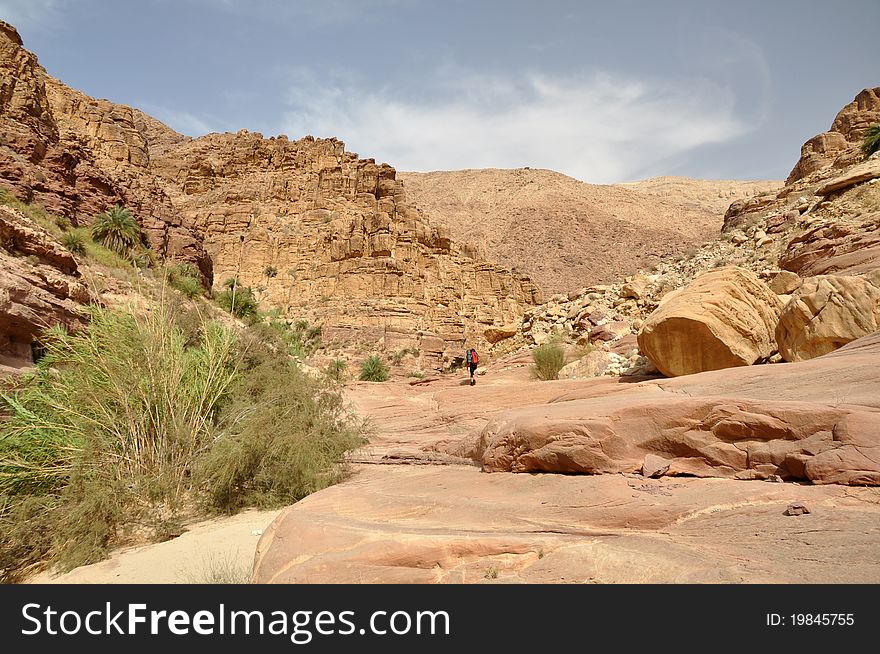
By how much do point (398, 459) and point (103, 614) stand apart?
5.51m

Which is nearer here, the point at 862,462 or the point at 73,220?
the point at 862,462

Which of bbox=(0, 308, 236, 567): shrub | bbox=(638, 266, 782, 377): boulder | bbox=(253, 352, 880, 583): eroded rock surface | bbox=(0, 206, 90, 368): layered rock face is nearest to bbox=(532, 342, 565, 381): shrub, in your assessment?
bbox=(638, 266, 782, 377): boulder

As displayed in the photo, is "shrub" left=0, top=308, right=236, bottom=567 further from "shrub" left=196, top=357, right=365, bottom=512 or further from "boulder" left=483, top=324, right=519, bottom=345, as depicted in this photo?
"boulder" left=483, top=324, right=519, bottom=345

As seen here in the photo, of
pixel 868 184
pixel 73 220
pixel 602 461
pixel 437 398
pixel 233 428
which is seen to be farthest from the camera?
pixel 73 220

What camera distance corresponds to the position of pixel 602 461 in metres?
5.32

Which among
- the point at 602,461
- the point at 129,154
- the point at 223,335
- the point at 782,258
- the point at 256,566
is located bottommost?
the point at 256,566

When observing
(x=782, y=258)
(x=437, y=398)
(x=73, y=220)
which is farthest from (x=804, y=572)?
(x=73, y=220)

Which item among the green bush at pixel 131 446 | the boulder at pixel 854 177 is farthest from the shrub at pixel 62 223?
the boulder at pixel 854 177

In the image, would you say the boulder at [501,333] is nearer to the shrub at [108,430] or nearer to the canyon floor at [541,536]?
the shrub at [108,430]

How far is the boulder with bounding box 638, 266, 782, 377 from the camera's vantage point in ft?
28.6

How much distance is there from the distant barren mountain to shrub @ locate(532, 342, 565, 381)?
4690 centimetres

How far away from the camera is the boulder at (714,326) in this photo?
8.72 m

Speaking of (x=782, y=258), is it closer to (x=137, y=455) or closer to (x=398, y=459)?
(x=398, y=459)

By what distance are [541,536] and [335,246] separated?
135ft
